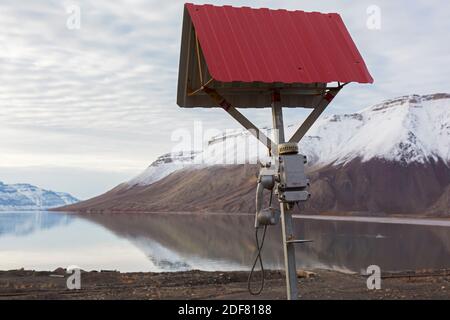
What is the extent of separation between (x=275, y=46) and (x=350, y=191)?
141 m

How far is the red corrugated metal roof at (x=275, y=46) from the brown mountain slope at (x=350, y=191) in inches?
4798

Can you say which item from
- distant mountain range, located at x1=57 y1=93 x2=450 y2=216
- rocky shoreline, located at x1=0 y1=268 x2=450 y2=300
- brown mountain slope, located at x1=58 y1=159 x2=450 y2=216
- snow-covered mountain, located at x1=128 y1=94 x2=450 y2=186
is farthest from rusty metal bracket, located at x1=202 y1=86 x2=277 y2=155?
snow-covered mountain, located at x1=128 y1=94 x2=450 y2=186

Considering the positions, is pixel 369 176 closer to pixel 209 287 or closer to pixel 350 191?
pixel 350 191

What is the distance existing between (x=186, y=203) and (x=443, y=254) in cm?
13451

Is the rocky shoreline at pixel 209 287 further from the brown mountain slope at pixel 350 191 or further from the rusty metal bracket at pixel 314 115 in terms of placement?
the brown mountain slope at pixel 350 191

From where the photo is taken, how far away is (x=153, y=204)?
600ft

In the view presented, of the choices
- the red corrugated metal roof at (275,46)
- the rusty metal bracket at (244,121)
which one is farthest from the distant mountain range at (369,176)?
the rusty metal bracket at (244,121)

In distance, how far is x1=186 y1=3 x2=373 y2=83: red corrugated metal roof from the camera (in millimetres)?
7980

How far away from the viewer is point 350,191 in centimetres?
14488

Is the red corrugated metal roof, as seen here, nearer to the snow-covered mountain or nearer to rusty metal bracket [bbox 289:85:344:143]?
rusty metal bracket [bbox 289:85:344:143]

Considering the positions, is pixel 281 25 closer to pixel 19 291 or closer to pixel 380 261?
pixel 19 291
